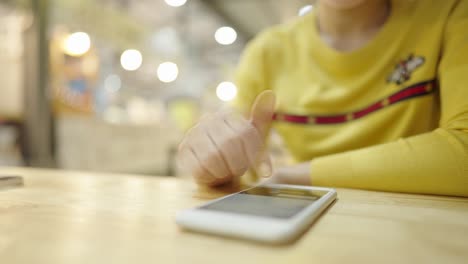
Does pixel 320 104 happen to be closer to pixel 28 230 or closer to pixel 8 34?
pixel 28 230

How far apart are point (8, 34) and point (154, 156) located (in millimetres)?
1851

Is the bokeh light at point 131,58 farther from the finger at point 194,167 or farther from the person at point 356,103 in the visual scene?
the finger at point 194,167

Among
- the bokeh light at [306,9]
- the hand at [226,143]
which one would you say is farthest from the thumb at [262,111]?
the bokeh light at [306,9]

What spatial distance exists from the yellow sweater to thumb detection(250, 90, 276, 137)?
14cm

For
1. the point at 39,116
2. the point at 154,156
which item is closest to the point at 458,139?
the point at 39,116

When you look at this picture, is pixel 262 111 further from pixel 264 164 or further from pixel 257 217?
pixel 257 217

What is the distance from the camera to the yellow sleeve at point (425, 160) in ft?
1.46

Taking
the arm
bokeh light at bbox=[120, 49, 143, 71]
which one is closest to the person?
the arm

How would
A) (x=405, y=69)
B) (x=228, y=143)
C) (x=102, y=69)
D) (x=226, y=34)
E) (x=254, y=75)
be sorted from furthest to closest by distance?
1. (x=226, y=34)
2. (x=102, y=69)
3. (x=254, y=75)
4. (x=405, y=69)
5. (x=228, y=143)

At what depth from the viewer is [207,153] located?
0.44 meters

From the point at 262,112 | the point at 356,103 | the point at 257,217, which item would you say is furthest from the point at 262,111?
the point at 356,103

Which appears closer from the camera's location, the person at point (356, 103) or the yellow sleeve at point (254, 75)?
the person at point (356, 103)

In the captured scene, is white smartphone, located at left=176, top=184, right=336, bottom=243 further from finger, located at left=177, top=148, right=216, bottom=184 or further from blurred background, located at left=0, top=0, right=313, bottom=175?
blurred background, located at left=0, top=0, right=313, bottom=175

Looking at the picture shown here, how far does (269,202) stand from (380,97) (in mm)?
541
